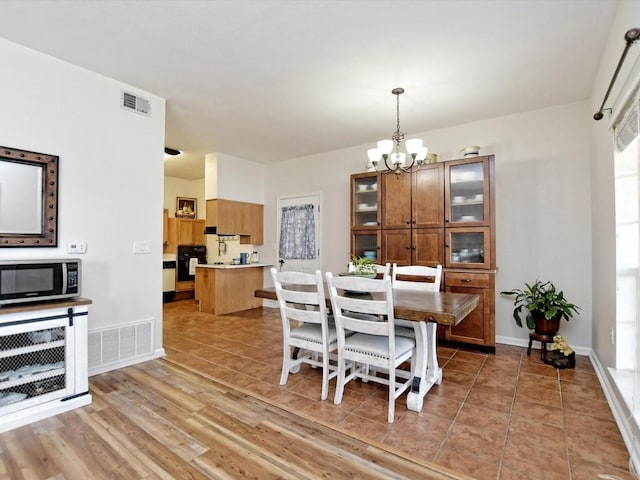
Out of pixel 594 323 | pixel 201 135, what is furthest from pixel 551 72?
pixel 201 135

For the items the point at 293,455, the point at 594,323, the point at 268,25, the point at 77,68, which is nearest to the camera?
the point at 293,455

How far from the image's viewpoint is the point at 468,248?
3730 mm

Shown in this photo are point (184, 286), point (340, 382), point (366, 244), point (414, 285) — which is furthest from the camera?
point (184, 286)

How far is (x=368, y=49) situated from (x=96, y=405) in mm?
3372

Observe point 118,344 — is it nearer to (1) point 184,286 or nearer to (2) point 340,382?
(2) point 340,382

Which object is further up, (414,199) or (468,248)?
(414,199)

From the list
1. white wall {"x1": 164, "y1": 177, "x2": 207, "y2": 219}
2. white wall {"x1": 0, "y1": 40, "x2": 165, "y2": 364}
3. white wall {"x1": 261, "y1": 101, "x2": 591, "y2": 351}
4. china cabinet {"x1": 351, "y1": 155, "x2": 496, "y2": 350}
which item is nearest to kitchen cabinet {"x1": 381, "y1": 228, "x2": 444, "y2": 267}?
china cabinet {"x1": 351, "y1": 155, "x2": 496, "y2": 350}

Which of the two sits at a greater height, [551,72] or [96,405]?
[551,72]

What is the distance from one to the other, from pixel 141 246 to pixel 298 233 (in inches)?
115

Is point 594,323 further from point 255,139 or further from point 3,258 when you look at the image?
point 3,258

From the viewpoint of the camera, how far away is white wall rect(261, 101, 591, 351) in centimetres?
351

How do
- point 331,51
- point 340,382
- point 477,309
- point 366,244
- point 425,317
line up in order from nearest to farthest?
point 425,317 < point 340,382 < point 331,51 < point 477,309 < point 366,244

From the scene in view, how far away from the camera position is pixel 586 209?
3.49 m

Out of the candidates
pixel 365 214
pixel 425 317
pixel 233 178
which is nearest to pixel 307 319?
pixel 425 317
